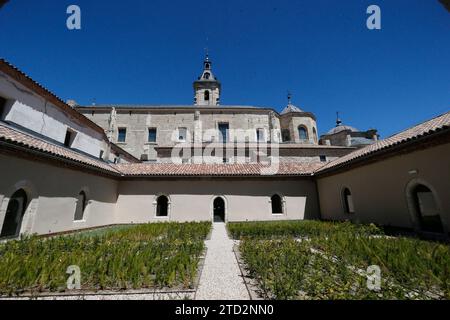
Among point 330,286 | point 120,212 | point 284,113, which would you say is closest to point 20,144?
point 120,212

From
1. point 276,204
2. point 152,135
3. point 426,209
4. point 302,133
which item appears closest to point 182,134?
point 152,135

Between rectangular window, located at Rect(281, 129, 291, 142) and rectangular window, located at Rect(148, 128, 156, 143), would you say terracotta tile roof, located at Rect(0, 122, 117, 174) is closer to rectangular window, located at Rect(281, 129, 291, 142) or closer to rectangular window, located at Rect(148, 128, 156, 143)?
rectangular window, located at Rect(148, 128, 156, 143)

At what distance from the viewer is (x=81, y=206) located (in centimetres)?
1194

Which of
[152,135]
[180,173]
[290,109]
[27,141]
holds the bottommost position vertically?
[180,173]

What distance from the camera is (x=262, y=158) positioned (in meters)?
24.8

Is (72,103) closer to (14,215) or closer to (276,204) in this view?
(14,215)

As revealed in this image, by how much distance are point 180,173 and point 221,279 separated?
11198mm

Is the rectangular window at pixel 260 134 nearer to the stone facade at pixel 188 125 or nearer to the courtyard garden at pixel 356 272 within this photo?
the stone facade at pixel 188 125

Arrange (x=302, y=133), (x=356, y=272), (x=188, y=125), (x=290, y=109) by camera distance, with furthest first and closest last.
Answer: (x=290, y=109) < (x=302, y=133) < (x=188, y=125) < (x=356, y=272)

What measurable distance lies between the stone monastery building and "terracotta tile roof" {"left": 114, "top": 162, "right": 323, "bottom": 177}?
83 millimetres

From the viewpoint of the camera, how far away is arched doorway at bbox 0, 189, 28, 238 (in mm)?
7883

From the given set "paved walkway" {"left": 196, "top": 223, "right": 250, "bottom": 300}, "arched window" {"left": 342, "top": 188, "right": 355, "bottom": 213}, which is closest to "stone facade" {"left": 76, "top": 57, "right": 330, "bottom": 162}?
"arched window" {"left": 342, "top": 188, "right": 355, "bottom": 213}
